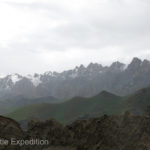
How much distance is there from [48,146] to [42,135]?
1054 cm

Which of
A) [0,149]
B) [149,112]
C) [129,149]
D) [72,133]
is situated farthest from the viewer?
[72,133]

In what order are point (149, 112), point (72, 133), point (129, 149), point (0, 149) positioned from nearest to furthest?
1. point (129, 149)
2. point (149, 112)
3. point (0, 149)
4. point (72, 133)

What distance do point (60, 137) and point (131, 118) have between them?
28.0 meters

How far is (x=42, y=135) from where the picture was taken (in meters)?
113

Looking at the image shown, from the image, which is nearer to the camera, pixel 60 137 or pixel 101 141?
pixel 101 141

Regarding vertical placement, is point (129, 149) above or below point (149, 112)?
below

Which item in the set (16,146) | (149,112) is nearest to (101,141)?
(149,112)

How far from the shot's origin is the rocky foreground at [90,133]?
277 feet

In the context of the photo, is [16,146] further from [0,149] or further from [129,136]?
[129,136]

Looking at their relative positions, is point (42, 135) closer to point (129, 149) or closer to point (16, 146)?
point (16, 146)

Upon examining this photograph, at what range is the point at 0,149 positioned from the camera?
321 ft

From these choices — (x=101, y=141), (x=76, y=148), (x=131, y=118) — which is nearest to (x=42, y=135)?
(x=76, y=148)

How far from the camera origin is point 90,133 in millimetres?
102875

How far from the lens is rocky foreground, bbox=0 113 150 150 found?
84.4 meters
